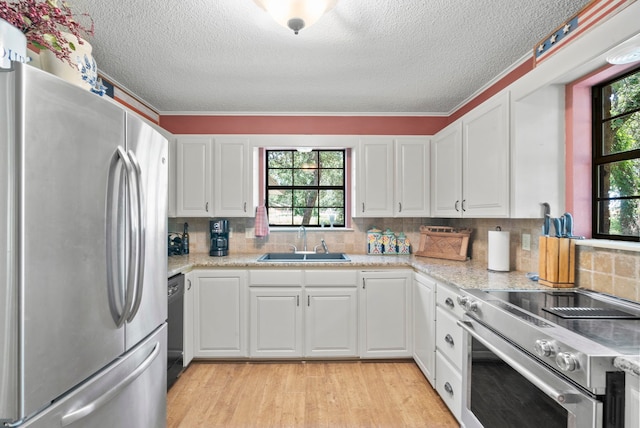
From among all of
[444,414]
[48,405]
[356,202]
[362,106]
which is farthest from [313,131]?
[48,405]

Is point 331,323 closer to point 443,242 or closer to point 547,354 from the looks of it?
point 443,242

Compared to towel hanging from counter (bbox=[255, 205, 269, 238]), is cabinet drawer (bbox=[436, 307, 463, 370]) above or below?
below

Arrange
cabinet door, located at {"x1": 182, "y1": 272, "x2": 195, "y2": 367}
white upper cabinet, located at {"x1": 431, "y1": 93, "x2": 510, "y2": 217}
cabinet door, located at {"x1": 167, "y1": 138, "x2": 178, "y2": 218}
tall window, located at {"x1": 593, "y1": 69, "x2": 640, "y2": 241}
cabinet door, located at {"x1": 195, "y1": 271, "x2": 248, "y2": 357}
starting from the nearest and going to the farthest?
1. tall window, located at {"x1": 593, "y1": 69, "x2": 640, "y2": 241}
2. white upper cabinet, located at {"x1": 431, "y1": 93, "x2": 510, "y2": 217}
3. cabinet door, located at {"x1": 182, "y1": 272, "x2": 195, "y2": 367}
4. cabinet door, located at {"x1": 195, "y1": 271, "x2": 248, "y2": 357}
5. cabinet door, located at {"x1": 167, "y1": 138, "x2": 178, "y2": 218}

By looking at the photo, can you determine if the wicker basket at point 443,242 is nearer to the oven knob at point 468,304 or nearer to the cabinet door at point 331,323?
the cabinet door at point 331,323

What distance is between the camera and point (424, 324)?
8.15 ft

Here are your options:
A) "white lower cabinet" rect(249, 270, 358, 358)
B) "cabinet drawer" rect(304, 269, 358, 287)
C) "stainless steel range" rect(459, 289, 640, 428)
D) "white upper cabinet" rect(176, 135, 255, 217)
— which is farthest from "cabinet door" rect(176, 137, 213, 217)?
"stainless steel range" rect(459, 289, 640, 428)

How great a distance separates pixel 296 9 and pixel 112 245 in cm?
130

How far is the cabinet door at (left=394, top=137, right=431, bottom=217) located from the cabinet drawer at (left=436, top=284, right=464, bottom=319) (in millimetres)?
1083

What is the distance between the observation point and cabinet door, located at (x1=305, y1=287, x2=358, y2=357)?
2738 millimetres

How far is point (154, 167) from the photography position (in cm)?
149

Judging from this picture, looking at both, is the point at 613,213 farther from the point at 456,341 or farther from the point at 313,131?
the point at 313,131

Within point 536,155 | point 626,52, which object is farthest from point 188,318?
point 626,52

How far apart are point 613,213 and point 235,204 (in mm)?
2825

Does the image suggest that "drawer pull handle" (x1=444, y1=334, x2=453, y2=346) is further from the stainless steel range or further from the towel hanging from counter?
the towel hanging from counter
